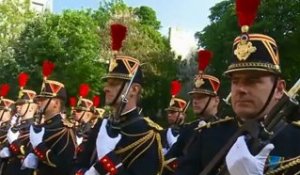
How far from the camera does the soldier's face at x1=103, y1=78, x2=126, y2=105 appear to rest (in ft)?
20.6

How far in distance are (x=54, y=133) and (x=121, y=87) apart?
6.95 feet

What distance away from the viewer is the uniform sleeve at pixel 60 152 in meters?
8.06

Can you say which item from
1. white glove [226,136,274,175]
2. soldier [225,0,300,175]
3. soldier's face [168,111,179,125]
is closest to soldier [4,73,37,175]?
soldier's face [168,111,179,125]

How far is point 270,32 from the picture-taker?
94.7ft

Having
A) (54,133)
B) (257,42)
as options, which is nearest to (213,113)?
(54,133)

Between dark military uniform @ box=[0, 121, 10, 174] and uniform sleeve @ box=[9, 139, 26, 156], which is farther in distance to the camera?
dark military uniform @ box=[0, 121, 10, 174]

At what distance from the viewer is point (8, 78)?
3834cm

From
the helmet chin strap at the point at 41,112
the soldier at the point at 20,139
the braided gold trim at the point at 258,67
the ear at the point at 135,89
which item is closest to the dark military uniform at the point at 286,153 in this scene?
the braided gold trim at the point at 258,67

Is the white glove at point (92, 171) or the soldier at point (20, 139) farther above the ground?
the white glove at point (92, 171)

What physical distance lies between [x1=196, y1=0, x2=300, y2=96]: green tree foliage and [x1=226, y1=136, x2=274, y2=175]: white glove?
74.3ft

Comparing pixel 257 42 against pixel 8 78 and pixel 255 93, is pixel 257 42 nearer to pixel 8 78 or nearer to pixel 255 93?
pixel 255 93

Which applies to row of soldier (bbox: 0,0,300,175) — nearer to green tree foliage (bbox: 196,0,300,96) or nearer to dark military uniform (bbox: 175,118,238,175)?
dark military uniform (bbox: 175,118,238,175)

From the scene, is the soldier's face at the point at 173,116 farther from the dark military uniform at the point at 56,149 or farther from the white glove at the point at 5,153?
the dark military uniform at the point at 56,149

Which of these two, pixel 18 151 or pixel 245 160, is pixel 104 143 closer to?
pixel 245 160
